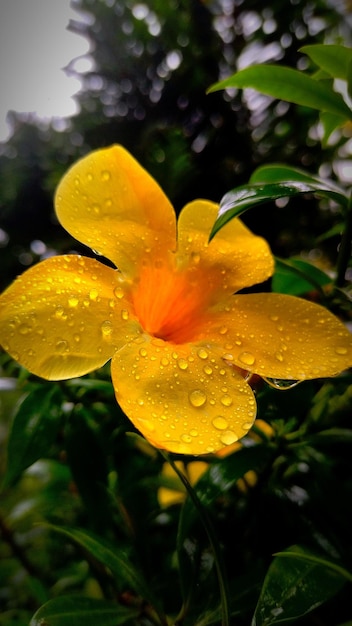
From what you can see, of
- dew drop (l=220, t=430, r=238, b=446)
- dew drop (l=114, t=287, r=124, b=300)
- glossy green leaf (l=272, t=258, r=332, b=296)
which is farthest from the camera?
glossy green leaf (l=272, t=258, r=332, b=296)

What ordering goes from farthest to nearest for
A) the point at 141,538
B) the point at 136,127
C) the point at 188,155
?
the point at 136,127 < the point at 188,155 < the point at 141,538

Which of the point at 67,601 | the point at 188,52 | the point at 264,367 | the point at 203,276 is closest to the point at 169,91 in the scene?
the point at 188,52

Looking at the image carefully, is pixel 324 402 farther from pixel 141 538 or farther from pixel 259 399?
pixel 141 538

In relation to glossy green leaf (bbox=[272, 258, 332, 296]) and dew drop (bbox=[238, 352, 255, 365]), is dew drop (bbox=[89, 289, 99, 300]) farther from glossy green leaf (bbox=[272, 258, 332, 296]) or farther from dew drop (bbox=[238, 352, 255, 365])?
glossy green leaf (bbox=[272, 258, 332, 296])

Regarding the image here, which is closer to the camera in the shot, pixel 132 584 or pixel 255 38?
pixel 132 584

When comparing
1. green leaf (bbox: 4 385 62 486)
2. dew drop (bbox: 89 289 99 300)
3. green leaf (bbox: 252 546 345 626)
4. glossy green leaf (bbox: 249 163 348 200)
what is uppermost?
dew drop (bbox: 89 289 99 300)

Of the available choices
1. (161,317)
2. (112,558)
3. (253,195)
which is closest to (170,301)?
(161,317)

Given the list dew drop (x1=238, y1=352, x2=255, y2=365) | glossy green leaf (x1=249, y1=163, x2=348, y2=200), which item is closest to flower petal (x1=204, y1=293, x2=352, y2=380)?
dew drop (x1=238, y1=352, x2=255, y2=365)

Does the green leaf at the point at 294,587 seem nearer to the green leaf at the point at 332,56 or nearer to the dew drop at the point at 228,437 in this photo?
the dew drop at the point at 228,437
